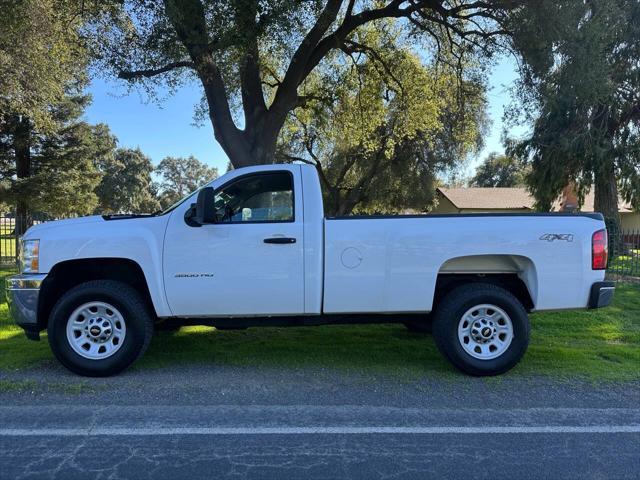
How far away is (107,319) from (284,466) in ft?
8.82

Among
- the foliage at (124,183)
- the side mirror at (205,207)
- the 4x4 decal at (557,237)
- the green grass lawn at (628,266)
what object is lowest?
the green grass lawn at (628,266)

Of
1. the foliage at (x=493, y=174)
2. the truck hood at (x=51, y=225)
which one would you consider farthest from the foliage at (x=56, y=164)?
the foliage at (x=493, y=174)

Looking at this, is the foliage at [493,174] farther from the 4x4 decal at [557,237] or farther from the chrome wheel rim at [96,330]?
the chrome wheel rim at [96,330]

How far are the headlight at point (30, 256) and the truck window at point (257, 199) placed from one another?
6.01 ft

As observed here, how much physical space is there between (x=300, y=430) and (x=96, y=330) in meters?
2.46

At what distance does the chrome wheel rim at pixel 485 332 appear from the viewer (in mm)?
5266

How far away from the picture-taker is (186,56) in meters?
9.90

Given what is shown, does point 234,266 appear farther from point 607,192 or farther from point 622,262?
point 607,192

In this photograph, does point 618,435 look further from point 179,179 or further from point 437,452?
point 179,179

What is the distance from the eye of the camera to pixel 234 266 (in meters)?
5.14

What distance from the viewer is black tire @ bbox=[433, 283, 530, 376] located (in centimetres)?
521

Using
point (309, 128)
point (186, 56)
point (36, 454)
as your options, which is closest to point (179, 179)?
point (309, 128)

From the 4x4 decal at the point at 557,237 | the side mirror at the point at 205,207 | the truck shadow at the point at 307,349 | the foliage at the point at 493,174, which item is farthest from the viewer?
the foliage at the point at 493,174

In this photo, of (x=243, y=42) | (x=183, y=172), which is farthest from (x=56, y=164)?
(x=183, y=172)
